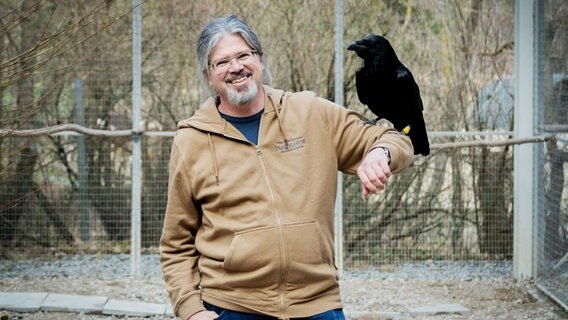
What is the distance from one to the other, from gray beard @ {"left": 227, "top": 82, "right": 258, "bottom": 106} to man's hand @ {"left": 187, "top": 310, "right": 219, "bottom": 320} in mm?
595

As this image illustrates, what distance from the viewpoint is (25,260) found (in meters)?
7.88

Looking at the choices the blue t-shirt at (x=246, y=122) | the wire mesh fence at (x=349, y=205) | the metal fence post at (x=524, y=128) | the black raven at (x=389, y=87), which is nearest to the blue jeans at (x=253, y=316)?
the blue t-shirt at (x=246, y=122)

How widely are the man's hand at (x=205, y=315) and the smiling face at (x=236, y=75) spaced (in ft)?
1.89

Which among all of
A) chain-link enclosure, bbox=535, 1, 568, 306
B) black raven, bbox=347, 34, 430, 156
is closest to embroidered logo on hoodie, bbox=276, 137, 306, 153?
black raven, bbox=347, 34, 430, 156

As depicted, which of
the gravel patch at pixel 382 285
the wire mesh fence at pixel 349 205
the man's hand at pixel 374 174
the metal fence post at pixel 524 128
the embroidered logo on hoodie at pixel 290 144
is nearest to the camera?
the man's hand at pixel 374 174

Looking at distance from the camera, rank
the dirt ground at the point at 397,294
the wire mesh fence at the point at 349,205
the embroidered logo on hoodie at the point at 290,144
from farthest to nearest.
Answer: the wire mesh fence at the point at 349,205 → the dirt ground at the point at 397,294 → the embroidered logo on hoodie at the point at 290,144

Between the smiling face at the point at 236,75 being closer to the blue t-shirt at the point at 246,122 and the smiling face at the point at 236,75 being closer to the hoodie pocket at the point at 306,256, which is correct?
the blue t-shirt at the point at 246,122

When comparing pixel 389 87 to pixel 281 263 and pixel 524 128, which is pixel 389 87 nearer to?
pixel 281 263

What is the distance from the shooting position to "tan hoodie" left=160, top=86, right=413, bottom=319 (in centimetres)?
254

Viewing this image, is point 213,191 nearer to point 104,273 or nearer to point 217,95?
point 217,95

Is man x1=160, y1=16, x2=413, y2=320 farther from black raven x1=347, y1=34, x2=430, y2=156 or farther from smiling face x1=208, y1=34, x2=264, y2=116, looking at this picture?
black raven x1=347, y1=34, x2=430, y2=156

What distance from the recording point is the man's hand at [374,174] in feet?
7.70

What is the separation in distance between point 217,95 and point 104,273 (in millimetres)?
5186

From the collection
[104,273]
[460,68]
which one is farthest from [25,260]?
[460,68]
